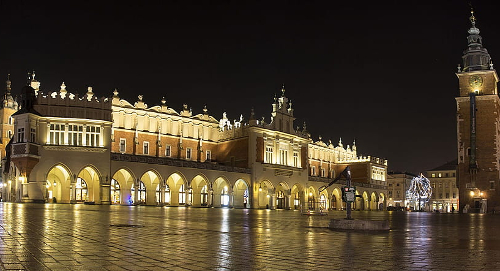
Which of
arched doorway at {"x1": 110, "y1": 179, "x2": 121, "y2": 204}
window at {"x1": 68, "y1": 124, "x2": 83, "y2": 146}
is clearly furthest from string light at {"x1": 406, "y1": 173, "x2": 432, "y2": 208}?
window at {"x1": 68, "y1": 124, "x2": 83, "y2": 146}

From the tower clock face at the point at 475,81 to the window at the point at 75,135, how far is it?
50007 millimetres

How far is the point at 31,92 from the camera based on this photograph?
154 feet

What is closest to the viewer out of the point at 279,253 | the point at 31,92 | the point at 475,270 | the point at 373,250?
the point at 475,270

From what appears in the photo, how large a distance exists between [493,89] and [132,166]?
4739 cm

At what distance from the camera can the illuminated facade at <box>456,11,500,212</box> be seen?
6644 cm

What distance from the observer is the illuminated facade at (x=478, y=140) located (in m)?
66.4

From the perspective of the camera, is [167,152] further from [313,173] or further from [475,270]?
[475,270]

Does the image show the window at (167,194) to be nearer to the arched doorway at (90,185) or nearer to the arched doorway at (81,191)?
the arched doorway at (81,191)

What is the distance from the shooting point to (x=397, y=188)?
133375mm

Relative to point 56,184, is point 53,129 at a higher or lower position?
higher

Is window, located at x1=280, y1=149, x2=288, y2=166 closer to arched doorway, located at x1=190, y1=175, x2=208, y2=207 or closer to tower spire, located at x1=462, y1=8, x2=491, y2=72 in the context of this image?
arched doorway, located at x1=190, y1=175, x2=208, y2=207

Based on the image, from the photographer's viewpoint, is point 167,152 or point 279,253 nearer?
point 279,253

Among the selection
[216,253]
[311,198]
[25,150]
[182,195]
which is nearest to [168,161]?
[182,195]

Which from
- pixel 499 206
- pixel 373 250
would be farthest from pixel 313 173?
pixel 373 250
